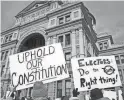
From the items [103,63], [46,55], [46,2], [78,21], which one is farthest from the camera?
[46,2]

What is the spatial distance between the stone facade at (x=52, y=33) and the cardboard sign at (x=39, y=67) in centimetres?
1121

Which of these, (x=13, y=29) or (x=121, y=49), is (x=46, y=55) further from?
(x=121, y=49)

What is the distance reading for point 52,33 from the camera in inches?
894

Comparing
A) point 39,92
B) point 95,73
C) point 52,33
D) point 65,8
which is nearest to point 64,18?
point 65,8

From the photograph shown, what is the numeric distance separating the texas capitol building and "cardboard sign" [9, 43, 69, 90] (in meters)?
11.2

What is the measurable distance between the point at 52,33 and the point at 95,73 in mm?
15936

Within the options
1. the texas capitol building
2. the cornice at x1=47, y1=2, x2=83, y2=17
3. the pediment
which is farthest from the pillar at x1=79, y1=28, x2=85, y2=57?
the pediment

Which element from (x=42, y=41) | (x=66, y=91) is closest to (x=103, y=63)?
(x=66, y=91)

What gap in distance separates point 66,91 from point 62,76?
39.4 ft

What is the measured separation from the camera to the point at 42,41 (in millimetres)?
28000

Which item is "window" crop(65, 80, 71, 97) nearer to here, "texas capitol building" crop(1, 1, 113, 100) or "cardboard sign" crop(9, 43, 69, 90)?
"texas capitol building" crop(1, 1, 113, 100)

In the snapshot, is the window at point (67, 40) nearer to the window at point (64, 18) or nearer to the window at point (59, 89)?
the window at point (64, 18)

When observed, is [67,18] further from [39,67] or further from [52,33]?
[39,67]

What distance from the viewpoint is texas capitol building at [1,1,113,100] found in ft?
63.4
